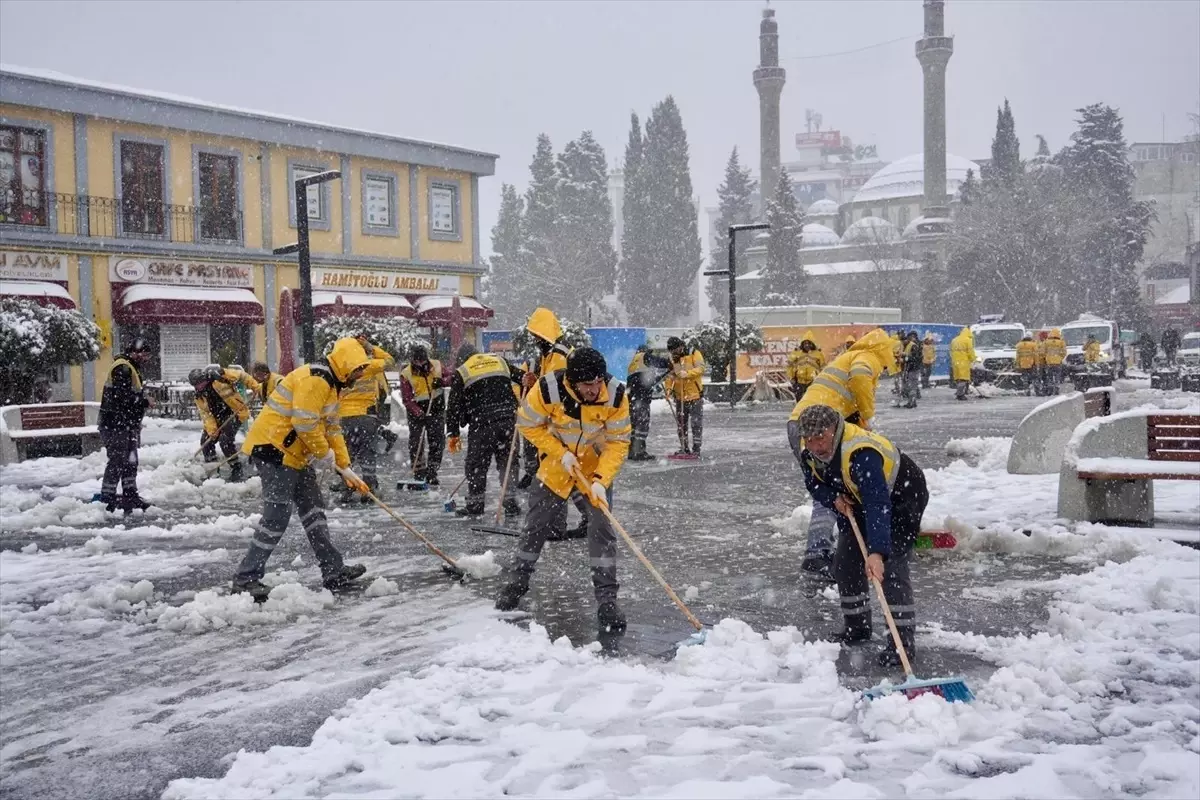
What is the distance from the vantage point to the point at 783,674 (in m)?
5.22

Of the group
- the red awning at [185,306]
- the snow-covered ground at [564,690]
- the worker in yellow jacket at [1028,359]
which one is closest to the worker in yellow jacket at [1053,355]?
the worker in yellow jacket at [1028,359]

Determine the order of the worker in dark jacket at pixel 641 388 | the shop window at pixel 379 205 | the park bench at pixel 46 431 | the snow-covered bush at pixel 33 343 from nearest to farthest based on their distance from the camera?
the worker in dark jacket at pixel 641 388, the park bench at pixel 46 431, the snow-covered bush at pixel 33 343, the shop window at pixel 379 205

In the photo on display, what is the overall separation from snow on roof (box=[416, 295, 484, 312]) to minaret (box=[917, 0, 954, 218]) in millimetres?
49124

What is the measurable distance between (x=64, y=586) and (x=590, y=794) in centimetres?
520

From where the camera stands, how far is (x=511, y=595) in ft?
21.4

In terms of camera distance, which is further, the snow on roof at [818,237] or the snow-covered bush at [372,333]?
the snow on roof at [818,237]

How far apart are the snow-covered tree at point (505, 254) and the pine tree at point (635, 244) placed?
838cm

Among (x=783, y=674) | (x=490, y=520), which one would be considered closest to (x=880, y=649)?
(x=783, y=674)

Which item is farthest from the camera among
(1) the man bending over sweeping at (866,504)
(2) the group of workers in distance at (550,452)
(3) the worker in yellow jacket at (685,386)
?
(3) the worker in yellow jacket at (685,386)

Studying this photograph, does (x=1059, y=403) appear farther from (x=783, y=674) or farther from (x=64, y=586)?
(x=64, y=586)

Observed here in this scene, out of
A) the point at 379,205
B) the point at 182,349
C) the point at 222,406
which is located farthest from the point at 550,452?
the point at 379,205

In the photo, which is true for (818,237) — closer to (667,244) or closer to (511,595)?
(667,244)

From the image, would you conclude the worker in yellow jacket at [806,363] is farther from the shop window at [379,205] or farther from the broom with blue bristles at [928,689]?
the shop window at [379,205]

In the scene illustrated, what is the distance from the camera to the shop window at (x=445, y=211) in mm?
34375
